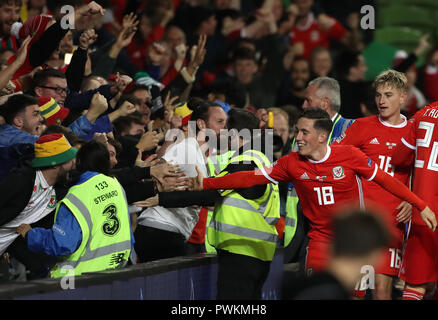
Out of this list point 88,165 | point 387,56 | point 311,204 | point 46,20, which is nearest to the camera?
point 88,165

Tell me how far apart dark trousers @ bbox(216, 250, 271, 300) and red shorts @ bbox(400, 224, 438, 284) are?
46.3 inches

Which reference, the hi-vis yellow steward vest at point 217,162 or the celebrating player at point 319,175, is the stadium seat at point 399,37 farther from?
the celebrating player at point 319,175

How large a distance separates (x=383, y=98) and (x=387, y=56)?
25.4 ft

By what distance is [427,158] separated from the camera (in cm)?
636

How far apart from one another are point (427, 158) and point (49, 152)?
2.88m

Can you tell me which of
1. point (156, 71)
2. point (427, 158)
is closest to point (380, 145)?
point (427, 158)

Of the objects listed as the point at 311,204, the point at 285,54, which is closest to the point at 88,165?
the point at 311,204

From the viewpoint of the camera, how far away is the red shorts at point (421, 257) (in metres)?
6.40

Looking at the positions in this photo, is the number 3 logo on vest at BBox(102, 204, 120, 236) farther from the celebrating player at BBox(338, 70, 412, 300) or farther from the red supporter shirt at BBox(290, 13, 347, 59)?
the red supporter shirt at BBox(290, 13, 347, 59)

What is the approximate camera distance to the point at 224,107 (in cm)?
788

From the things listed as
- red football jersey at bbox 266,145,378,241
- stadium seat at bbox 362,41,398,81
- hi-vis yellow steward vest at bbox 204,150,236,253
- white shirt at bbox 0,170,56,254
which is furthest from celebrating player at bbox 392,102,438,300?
stadium seat at bbox 362,41,398,81

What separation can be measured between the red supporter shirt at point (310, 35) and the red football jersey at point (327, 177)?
7.08 metres
